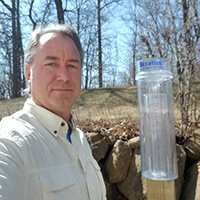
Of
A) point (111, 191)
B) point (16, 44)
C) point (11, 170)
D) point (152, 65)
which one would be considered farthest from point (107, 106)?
point (16, 44)

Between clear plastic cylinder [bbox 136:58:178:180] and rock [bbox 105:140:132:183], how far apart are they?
174 cm

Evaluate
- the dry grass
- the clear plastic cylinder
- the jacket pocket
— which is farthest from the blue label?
the dry grass

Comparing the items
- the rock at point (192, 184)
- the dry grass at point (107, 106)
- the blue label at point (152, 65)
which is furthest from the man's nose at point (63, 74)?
the dry grass at point (107, 106)

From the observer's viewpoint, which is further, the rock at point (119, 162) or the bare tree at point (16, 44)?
the bare tree at point (16, 44)

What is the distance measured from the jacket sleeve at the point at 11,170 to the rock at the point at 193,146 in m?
3.22

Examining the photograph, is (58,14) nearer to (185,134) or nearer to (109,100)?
(109,100)

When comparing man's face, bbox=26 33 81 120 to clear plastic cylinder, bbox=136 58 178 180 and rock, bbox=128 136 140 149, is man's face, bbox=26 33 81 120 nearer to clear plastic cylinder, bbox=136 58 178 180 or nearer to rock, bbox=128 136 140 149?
clear plastic cylinder, bbox=136 58 178 180

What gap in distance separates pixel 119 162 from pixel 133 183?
1.31 ft

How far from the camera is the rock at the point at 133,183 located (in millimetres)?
3154

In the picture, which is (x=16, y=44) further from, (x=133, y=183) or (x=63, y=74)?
(x=63, y=74)

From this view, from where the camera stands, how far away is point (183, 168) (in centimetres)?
326

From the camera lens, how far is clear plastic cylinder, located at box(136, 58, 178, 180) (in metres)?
1.60

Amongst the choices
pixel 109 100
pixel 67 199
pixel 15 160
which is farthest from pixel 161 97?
pixel 109 100

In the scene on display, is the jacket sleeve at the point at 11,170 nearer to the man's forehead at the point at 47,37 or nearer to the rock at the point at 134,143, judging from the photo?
the man's forehead at the point at 47,37
